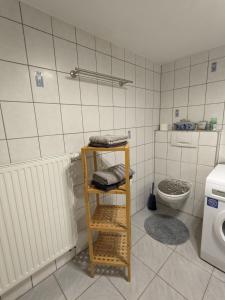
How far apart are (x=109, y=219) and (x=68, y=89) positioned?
110 cm

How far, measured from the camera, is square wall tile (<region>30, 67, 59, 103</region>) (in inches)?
40.6

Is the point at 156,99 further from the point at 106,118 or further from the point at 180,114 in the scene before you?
the point at 106,118

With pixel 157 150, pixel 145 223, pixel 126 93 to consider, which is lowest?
pixel 145 223

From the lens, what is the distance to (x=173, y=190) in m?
1.82

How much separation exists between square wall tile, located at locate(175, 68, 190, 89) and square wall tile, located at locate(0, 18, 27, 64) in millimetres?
1733

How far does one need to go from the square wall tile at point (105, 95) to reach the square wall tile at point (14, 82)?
612mm

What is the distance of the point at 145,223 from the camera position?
6.20 ft

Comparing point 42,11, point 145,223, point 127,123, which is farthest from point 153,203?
point 42,11

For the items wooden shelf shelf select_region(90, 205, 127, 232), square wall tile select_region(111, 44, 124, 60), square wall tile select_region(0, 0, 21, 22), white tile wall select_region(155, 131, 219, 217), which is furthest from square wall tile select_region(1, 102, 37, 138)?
white tile wall select_region(155, 131, 219, 217)

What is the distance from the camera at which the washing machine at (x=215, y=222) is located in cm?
119

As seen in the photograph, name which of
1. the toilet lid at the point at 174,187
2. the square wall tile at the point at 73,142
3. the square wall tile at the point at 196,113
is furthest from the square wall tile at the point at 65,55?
the toilet lid at the point at 174,187

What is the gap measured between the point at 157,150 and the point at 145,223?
0.98m

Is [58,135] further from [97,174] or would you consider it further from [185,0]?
[185,0]

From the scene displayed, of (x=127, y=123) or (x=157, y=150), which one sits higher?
(x=127, y=123)
